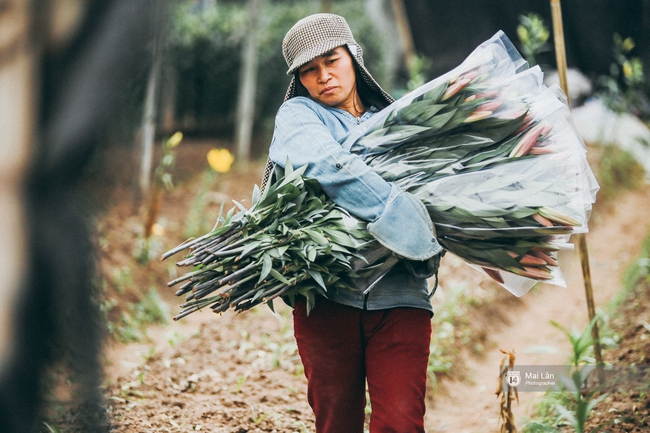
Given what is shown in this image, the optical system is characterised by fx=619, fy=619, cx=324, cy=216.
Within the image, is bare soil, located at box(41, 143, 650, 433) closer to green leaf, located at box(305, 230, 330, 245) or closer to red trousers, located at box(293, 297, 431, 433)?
green leaf, located at box(305, 230, 330, 245)

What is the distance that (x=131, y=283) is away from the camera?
4637mm

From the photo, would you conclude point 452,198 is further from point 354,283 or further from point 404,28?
point 404,28

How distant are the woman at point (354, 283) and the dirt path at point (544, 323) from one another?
1115mm

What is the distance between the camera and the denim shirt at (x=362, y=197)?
1.95 meters

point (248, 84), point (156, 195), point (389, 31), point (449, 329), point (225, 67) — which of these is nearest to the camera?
point (449, 329)

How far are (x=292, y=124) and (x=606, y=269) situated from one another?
177 inches

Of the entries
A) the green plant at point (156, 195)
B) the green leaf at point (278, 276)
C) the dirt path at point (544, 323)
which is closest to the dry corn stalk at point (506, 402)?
the dirt path at point (544, 323)

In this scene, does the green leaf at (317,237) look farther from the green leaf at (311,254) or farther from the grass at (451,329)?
the grass at (451,329)

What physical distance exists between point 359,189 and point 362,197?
0.03 m

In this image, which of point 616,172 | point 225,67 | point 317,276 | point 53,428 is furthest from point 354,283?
point 616,172

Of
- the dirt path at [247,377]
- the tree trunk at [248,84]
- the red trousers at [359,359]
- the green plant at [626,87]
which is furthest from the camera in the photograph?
the tree trunk at [248,84]

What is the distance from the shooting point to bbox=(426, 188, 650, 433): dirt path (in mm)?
3506

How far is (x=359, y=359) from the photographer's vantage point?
7.18 ft

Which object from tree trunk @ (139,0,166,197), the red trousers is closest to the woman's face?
the red trousers
